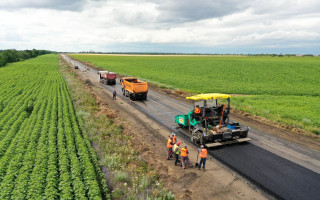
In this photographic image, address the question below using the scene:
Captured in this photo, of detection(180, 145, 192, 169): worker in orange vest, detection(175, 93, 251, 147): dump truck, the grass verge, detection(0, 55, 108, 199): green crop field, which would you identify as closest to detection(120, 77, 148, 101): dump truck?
the grass verge

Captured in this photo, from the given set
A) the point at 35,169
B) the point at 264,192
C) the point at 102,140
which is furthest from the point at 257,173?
the point at 35,169

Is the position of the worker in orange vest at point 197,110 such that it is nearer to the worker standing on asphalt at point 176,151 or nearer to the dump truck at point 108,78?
the worker standing on asphalt at point 176,151

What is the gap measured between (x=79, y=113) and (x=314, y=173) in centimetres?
1719

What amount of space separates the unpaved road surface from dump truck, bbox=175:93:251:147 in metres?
0.56

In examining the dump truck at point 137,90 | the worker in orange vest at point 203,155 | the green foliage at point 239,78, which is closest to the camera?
the worker in orange vest at point 203,155

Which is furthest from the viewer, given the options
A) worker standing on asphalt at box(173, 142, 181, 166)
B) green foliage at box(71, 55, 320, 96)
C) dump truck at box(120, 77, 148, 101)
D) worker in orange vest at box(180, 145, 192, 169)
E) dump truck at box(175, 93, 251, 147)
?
green foliage at box(71, 55, 320, 96)

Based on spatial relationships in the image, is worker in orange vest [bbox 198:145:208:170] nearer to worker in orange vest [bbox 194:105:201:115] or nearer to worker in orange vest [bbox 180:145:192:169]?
worker in orange vest [bbox 180:145:192:169]

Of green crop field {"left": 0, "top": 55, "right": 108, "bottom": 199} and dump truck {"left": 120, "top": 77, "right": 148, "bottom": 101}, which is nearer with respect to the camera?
green crop field {"left": 0, "top": 55, "right": 108, "bottom": 199}

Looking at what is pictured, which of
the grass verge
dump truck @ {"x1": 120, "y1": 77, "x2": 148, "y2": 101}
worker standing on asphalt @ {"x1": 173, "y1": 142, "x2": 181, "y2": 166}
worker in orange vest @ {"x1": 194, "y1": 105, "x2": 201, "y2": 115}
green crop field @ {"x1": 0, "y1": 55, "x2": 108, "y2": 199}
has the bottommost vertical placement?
the grass verge

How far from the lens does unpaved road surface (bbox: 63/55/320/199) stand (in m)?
8.77

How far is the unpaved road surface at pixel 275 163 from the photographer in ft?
28.8

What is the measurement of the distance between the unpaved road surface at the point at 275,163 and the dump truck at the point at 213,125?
0.56m

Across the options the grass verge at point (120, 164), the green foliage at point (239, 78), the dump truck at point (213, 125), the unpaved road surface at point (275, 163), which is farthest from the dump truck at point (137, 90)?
the dump truck at point (213, 125)

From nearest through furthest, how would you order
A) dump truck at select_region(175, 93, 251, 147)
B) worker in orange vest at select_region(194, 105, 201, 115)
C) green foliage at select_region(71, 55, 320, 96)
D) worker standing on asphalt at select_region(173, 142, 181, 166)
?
1. worker standing on asphalt at select_region(173, 142, 181, 166)
2. dump truck at select_region(175, 93, 251, 147)
3. worker in orange vest at select_region(194, 105, 201, 115)
4. green foliage at select_region(71, 55, 320, 96)
